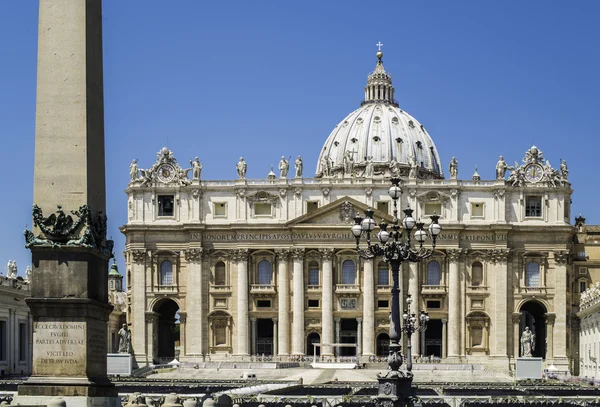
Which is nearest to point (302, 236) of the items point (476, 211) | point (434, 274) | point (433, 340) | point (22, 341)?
point (434, 274)

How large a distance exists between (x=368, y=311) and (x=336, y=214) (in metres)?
9.51

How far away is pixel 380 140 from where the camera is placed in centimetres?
16250

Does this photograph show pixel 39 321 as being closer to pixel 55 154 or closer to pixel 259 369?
pixel 55 154

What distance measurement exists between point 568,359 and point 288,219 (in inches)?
1153

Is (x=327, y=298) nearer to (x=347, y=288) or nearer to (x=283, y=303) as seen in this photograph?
(x=347, y=288)

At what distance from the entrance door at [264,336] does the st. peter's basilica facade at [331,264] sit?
2.33ft

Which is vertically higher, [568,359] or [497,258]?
[497,258]

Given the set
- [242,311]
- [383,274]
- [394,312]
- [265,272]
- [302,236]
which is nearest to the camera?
[394,312]

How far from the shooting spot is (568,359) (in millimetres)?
112938

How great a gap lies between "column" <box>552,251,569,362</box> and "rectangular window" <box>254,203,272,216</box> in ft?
90.3

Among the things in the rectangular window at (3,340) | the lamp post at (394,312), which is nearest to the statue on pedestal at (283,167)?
the rectangular window at (3,340)

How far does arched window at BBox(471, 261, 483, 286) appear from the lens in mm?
114625

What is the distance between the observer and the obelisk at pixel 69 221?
27203mm

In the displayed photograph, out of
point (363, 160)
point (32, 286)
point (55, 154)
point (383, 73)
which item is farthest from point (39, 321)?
point (383, 73)
